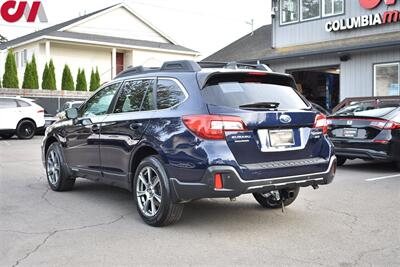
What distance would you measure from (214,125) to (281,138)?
2.64 ft

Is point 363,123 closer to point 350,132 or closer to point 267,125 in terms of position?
point 350,132

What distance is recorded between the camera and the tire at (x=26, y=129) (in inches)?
727

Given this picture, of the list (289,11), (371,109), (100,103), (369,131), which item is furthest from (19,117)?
(369,131)

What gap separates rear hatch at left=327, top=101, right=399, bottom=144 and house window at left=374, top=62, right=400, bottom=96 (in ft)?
23.0

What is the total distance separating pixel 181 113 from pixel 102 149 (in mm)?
1695

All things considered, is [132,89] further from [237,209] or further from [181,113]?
[237,209]

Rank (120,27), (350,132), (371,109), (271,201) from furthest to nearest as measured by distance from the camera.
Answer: (120,27) → (371,109) → (350,132) → (271,201)

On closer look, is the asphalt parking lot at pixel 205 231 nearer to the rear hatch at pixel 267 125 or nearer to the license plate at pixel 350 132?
the rear hatch at pixel 267 125

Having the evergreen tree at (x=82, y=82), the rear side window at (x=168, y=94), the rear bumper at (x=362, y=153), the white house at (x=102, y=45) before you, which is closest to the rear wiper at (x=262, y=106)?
the rear side window at (x=168, y=94)

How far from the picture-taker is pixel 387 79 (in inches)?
663

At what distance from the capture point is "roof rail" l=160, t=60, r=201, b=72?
546cm

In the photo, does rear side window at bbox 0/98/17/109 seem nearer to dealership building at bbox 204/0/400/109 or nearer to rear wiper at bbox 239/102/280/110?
dealership building at bbox 204/0/400/109

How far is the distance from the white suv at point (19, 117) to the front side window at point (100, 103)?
1214cm

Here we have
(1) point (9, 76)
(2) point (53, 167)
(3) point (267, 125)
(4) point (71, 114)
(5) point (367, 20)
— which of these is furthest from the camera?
(1) point (9, 76)
